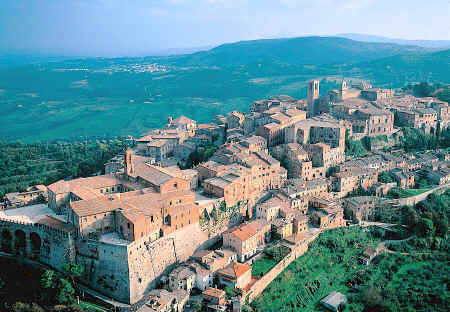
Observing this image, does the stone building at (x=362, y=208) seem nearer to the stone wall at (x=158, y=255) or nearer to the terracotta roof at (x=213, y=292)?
the stone wall at (x=158, y=255)

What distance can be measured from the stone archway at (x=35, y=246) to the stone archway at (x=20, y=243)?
85cm

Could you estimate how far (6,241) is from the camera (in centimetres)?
4084

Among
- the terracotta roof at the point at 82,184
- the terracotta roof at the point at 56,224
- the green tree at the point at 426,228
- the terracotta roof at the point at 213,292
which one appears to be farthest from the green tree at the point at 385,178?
the terracotta roof at the point at 56,224

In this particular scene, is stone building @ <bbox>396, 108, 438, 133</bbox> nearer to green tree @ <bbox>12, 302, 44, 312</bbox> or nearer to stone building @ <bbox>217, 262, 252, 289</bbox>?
stone building @ <bbox>217, 262, 252, 289</bbox>

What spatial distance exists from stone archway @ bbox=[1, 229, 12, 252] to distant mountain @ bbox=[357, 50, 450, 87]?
11380 centimetres

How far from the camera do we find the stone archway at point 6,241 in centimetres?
4062

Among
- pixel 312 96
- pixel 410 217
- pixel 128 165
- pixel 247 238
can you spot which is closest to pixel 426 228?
pixel 410 217

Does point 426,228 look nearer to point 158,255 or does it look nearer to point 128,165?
point 158,255

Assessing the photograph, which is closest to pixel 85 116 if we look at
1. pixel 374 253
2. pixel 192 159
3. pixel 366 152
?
pixel 192 159

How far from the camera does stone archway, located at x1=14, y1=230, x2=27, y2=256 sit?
4028 centimetres

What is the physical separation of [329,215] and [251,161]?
34.2 feet

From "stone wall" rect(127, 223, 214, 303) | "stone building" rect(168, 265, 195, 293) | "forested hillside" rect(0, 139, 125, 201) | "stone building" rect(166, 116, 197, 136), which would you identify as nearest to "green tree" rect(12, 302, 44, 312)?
"stone wall" rect(127, 223, 214, 303)

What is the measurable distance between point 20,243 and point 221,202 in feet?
65.0

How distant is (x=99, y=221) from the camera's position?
3675cm
